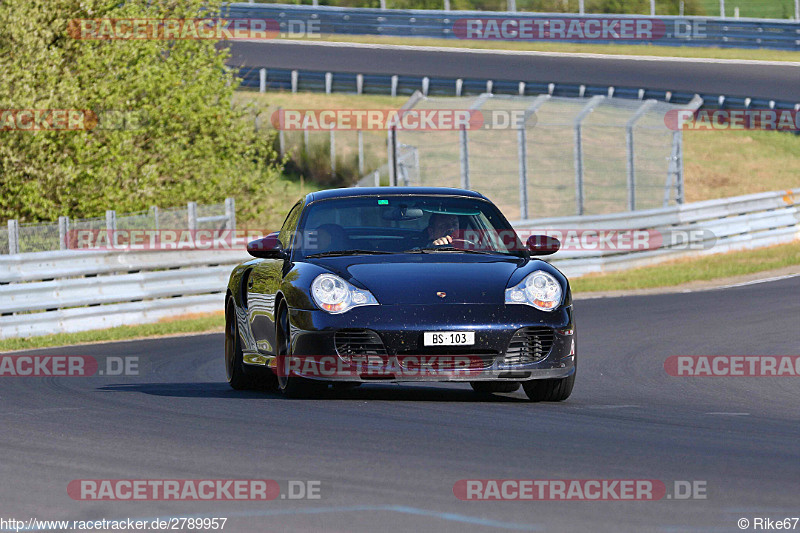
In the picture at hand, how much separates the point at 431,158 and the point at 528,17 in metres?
12.2

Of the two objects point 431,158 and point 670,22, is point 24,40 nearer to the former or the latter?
point 431,158

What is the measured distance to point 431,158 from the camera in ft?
118

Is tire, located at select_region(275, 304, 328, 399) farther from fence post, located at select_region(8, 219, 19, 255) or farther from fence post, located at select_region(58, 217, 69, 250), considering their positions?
fence post, located at select_region(58, 217, 69, 250)

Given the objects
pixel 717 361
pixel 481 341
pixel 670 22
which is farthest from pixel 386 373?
pixel 670 22

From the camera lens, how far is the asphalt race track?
129 ft

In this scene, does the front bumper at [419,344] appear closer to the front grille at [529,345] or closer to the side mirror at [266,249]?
the front grille at [529,345]

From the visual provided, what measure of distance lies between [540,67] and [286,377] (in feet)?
113

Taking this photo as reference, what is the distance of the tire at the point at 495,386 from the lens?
1044cm

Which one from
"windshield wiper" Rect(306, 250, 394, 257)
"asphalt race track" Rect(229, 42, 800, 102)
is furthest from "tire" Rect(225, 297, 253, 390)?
"asphalt race track" Rect(229, 42, 800, 102)

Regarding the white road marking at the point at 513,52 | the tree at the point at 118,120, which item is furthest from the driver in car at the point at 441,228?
the white road marking at the point at 513,52

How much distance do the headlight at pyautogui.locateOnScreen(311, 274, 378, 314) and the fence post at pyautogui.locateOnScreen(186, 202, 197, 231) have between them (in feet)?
41.9

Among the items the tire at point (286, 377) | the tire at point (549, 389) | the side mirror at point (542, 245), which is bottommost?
the tire at point (549, 389)

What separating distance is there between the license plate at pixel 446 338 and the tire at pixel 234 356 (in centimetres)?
240

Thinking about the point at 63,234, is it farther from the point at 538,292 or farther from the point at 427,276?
the point at 538,292
